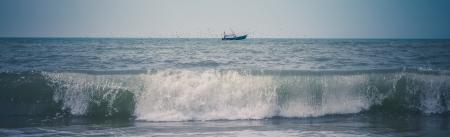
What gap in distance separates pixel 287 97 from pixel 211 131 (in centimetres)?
354

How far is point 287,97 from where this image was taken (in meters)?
11.2

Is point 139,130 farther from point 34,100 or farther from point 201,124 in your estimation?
point 34,100

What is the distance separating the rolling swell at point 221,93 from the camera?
34.9ft

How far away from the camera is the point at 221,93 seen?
11.2 meters

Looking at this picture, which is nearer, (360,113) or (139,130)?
(139,130)

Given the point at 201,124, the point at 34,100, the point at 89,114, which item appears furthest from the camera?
the point at 34,100

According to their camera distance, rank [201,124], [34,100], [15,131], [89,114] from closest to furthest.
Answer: [15,131], [201,124], [89,114], [34,100]

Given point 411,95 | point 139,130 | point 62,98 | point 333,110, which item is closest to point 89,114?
point 62,98

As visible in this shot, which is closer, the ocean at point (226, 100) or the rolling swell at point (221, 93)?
the ocean at point (226, 100)

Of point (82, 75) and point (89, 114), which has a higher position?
point (82, 75)

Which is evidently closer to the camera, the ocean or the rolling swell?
the ocean

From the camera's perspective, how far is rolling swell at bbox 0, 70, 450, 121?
1063 cm

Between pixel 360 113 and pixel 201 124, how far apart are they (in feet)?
14.6

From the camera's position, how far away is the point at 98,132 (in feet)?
26.9
